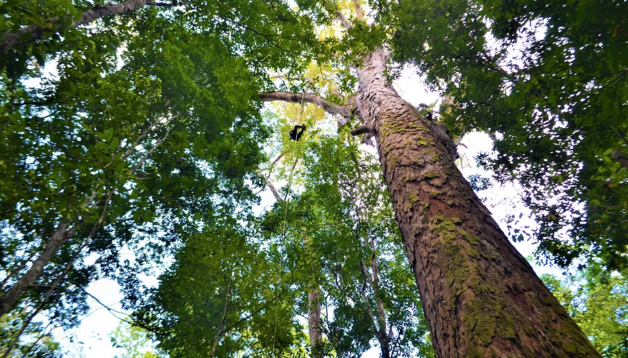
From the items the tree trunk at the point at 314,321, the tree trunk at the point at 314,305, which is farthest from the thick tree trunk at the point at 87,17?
the tree trunk at the point at 314,321

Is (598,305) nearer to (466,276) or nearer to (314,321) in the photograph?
(314,321)

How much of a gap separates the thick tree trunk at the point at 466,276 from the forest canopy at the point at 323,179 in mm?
11

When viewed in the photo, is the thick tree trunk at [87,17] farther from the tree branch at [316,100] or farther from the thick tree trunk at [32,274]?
the tree branch at [316,100]

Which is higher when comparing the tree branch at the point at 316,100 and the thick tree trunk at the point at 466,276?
the tree branch at the point at 316,100

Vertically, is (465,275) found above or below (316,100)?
below

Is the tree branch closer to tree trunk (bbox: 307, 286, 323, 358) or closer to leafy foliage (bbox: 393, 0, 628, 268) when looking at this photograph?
leafy foliage (bbox: 393, 0, 628, 268)

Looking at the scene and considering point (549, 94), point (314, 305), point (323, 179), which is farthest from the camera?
point (323, 179)

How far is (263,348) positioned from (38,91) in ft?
18.8

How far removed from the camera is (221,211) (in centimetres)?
689

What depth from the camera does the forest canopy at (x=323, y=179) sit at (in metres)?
1.86

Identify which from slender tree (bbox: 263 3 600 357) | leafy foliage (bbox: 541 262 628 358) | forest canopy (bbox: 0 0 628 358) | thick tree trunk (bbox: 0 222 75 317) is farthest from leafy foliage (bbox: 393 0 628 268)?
thick tree trunk (bbox: 0 222 75 317)

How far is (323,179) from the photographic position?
7023mm

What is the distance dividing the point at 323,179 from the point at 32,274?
545 centimetres

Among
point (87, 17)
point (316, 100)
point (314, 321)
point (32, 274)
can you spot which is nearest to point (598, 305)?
point (314, 321)
